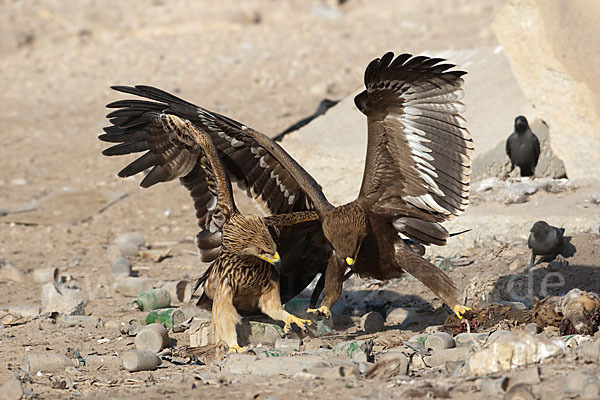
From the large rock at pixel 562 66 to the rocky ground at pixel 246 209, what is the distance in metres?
0.44

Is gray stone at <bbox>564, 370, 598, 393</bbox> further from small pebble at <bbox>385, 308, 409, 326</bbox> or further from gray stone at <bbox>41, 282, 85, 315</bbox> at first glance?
gray stone at <bbox>41, 282, 85, 315</bbox>

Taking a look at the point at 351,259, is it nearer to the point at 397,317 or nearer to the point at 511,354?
the point at 397,317

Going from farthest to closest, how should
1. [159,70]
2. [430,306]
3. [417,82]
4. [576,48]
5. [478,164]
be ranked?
[159,70], [478,164], [576,48], [430,306], [417,82]

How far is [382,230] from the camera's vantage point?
17.0ft

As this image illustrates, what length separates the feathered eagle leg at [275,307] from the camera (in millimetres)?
5148

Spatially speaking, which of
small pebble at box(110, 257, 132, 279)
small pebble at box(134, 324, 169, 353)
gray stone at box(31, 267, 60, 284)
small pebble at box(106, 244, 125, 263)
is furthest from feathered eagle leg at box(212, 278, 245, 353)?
small pebble at box(106, 244, 125, 263)

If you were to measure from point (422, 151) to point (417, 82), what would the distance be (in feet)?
1.40

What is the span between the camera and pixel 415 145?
16.3 feet

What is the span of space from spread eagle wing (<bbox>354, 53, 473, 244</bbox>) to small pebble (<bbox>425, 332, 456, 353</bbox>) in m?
0.75

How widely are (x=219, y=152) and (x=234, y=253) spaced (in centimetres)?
88

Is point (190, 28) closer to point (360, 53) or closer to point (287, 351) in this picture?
point (360, 53)

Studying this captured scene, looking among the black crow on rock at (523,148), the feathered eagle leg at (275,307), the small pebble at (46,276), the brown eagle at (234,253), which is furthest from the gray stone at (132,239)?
the black crow on rock at (523,148)

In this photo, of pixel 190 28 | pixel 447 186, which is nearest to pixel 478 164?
pixel 447 186

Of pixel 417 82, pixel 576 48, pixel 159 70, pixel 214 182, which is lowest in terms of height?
pixel 214 182
